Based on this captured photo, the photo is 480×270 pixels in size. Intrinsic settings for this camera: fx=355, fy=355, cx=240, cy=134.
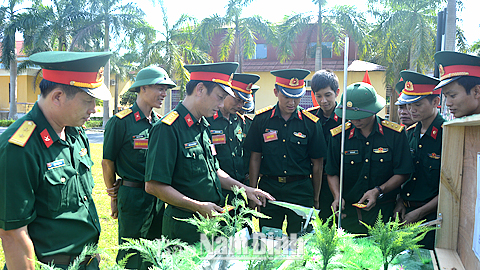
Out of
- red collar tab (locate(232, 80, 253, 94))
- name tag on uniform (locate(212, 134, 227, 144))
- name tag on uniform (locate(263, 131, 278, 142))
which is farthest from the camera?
red collar tab (locate(232, 80, 253, 94))

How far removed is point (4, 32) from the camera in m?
26.6

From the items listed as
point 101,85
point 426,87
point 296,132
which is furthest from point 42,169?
point 426,87

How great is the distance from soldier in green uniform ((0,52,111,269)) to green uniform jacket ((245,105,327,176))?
1901 millimetres

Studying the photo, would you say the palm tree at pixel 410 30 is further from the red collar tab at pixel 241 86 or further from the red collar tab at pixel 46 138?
the red collar tab at pixel 46 138

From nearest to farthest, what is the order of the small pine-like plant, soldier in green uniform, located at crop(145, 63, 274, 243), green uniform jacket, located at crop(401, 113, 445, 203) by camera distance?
the small pine-like plant → soldier in green uniform, located at crop(145, 63, 274, 243) → green uniform jacket, located at crop(401, 113, 445, 203)

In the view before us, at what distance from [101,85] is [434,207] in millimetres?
2498

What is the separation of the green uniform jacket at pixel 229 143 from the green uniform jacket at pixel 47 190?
174 centimetres

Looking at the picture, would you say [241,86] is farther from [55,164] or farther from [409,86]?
[55,164]

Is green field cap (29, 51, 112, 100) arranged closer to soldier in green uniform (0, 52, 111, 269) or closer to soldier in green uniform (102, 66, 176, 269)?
soldier in green uniform (0, 52, 111, 269)

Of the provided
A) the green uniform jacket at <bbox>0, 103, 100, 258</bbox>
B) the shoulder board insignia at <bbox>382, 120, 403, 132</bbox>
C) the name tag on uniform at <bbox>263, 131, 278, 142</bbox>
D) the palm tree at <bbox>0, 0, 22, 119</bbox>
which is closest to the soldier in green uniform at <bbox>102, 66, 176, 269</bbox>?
the name tag on uniform at <bbox>263, 131, 278, 142</bbox>

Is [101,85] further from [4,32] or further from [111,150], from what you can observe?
[4,32]

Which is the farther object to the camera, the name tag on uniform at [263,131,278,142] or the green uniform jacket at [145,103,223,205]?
the name tag on uniform at [263,131,278,142]

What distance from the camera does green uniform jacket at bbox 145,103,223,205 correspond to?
2.25m

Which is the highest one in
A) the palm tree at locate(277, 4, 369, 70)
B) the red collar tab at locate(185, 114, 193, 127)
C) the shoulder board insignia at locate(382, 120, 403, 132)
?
the palm tree at locate(277, 4, 369, 70)
